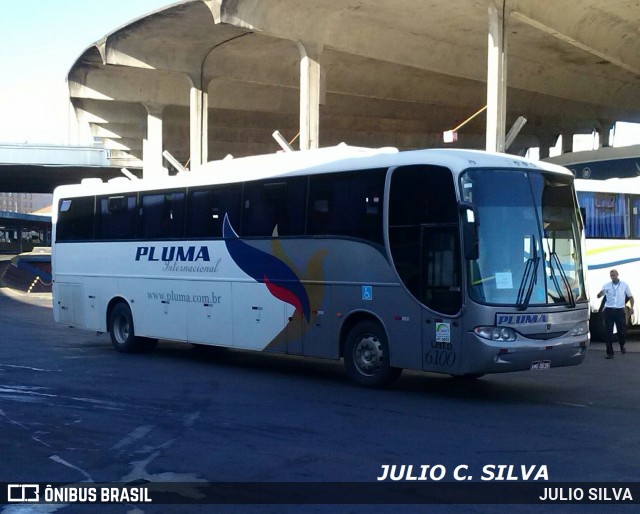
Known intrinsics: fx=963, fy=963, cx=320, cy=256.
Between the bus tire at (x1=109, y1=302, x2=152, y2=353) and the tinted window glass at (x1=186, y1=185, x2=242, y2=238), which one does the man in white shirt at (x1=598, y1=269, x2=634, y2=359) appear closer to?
the tinted window glass at (x1=186, y1=185, x2=242, y2=238)

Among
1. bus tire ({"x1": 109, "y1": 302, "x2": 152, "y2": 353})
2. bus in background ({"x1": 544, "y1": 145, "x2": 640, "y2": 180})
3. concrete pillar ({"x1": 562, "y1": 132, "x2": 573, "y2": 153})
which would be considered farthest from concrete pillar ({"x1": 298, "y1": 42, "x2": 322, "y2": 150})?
concrete pillar ({"x1": 562, "y1": 132, "x2": 573, "y2": 153})

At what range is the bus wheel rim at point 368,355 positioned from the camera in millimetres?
14031

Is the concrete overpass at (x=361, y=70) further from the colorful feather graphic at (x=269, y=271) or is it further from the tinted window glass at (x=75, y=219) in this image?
the colorful feather graphic at (x=269, y=271)

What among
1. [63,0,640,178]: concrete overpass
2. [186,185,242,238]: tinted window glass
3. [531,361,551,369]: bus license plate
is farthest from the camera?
[63,0,640,178]: concrete overpass

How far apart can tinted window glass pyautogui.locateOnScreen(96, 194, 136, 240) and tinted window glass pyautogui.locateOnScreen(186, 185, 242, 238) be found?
6.91 ft

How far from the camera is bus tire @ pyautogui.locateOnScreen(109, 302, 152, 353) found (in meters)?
19.9

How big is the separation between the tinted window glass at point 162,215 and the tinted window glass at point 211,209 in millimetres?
362

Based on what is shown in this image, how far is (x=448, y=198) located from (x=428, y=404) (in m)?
2.78

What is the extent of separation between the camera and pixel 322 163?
1534 cm

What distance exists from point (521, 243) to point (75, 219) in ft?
39.2

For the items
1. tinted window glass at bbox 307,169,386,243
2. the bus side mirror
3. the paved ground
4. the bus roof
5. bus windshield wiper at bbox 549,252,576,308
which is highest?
the bus roof

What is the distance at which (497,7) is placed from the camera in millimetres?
27750

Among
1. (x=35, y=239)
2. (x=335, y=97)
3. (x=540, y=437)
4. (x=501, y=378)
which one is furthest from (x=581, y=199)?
(x=35, y=239)

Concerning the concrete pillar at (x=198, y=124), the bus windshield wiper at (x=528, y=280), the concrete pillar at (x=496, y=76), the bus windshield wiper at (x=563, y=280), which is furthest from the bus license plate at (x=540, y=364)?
the concrete pillar at (x=198, y=124)
